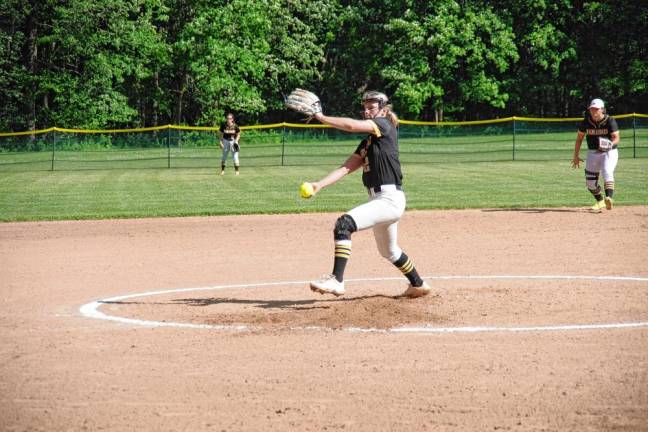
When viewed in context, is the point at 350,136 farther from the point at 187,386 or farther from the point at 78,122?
the point at 187,386

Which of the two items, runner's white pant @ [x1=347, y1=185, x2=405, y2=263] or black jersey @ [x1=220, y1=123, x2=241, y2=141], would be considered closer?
runner's white pant @ [x1=347, y1=185, x2=405, y2=263]

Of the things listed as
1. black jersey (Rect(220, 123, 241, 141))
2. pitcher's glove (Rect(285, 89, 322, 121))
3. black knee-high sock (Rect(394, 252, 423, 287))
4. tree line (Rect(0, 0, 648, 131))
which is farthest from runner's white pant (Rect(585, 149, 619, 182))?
tree line (Rect(0, 0, 648, 131))

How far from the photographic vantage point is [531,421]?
19.4ft

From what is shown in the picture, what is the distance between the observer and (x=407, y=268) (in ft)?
32.8

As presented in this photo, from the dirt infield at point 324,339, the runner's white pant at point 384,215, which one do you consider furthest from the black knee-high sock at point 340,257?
the dirt infield at point 324,339

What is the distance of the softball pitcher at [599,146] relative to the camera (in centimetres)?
1833

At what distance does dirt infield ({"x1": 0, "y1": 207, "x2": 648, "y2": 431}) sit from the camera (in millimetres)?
6199

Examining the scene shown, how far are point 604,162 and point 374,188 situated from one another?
1066cm

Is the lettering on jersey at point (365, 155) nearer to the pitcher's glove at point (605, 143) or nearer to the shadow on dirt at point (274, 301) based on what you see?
the shadow on dirt at point (274, 301)

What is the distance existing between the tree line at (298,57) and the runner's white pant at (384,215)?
146 feet

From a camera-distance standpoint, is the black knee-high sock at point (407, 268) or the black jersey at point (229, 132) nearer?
the black knee-high sock at point (407, 268)

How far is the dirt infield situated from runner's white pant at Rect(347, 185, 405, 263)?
671 millimetres

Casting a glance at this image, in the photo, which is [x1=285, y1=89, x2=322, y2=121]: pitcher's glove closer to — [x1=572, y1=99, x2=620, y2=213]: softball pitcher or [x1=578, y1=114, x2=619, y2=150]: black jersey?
→ [x1=572, y1=99, x2=620, y2=213]: softball pitcher

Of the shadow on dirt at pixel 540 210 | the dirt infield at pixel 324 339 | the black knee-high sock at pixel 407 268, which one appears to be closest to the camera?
the dirt infield at pixel 324 339
